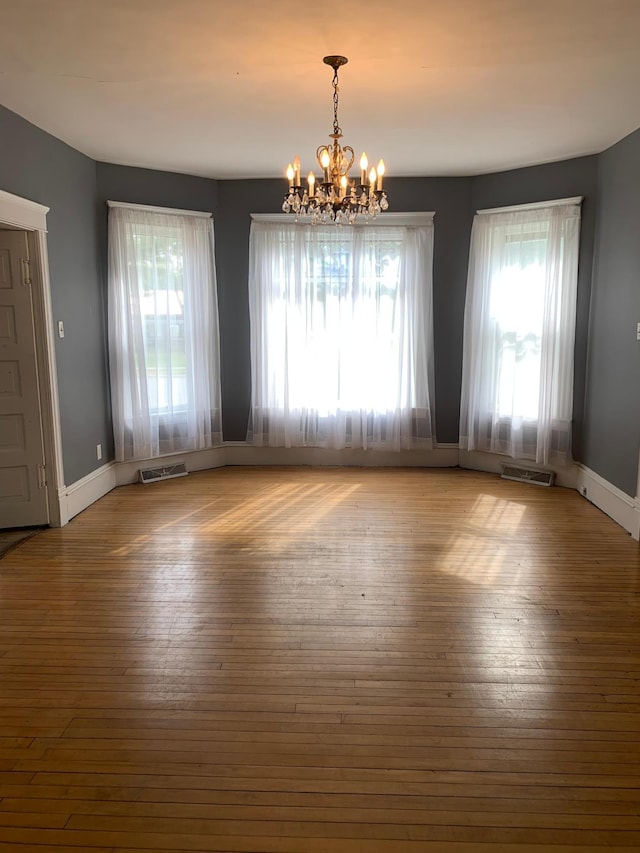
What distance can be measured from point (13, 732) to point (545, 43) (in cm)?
387

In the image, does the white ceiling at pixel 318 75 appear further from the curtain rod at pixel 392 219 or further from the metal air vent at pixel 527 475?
the metal air vent at pixel 527 475

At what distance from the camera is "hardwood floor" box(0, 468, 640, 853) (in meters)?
1.95

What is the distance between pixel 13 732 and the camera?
2350mm

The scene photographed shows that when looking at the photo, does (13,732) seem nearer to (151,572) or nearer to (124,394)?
(151,572)

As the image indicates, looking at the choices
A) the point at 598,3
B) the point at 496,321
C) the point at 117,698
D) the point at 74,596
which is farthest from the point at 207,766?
the point at 496,321

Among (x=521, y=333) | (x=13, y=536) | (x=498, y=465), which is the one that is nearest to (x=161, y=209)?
(x=13, y=536)

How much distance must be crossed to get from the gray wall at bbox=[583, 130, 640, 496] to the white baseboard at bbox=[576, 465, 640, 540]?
6 centimetres

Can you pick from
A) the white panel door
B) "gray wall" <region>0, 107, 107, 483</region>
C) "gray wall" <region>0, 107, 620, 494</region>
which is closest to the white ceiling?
"gray wall" <region>0, 107, 107, 483</region>

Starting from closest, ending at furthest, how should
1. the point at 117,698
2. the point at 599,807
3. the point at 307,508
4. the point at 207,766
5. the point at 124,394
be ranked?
the point at 599,807
the point at 207,766
the point at 117,698
the point at 307,508
the point at 124,394

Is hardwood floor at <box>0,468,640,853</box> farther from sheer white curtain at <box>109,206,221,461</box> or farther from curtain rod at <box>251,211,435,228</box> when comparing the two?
curtain rod at <box>251,211,435,228</box>

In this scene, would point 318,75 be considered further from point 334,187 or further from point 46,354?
point 46,354

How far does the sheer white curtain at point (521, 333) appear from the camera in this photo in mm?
5305

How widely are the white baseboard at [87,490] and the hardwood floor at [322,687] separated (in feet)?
0.86

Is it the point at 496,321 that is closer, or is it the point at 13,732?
the point at 13,732
